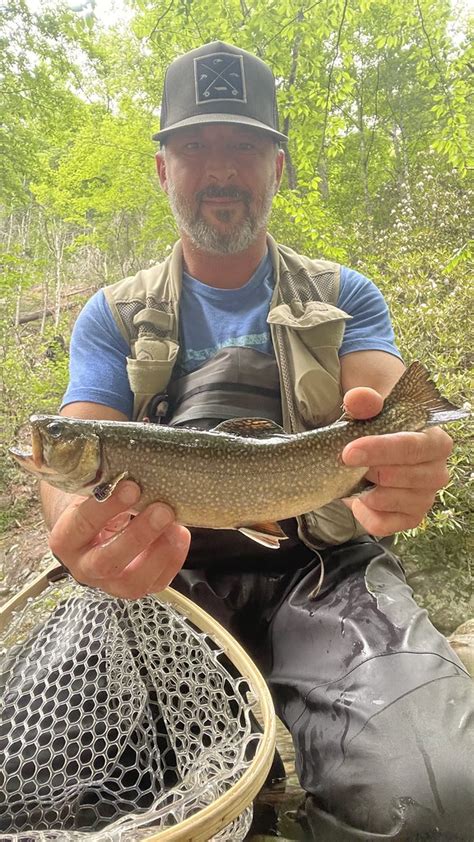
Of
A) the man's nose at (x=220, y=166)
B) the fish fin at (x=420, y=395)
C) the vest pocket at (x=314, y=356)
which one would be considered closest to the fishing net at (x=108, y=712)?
the vest pocket at (x=314, y=356)

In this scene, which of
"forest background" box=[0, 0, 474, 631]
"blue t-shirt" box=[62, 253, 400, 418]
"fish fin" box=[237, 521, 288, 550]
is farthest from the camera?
"forest background" box=[0, 0, 474, 631]

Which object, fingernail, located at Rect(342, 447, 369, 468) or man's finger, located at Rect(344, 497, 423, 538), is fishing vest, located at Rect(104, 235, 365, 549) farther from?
fingernail, located at Rect(342, 447, 369, 468)

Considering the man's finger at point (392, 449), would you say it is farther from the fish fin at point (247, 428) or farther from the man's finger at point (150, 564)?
the man's finger at point (150, 564)

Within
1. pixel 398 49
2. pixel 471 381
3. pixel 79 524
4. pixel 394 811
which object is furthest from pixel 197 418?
pixel 398 49

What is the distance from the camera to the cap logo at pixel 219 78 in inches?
124

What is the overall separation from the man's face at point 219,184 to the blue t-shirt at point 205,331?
24 centimetres

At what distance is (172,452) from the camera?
1.81 m

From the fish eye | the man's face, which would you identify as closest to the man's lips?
the man's face

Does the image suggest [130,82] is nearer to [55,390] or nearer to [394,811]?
[55,390]

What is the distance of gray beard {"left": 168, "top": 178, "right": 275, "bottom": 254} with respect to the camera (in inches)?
124

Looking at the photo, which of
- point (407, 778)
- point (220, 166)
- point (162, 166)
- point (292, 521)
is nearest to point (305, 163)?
point (162, 166)

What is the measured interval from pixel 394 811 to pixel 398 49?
1884 centimetres

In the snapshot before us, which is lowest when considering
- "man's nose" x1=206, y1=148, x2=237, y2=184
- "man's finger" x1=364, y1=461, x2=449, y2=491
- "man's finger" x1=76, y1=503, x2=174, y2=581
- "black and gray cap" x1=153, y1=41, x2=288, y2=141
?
"man's finger" x1=76, y1=503, x2=174, y2=581

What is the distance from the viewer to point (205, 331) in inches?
119
